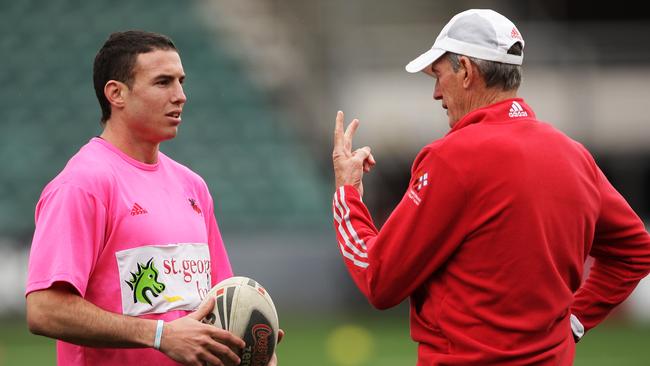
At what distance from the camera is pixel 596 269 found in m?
4.82

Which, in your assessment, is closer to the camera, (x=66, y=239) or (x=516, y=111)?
(x=66, y=239)

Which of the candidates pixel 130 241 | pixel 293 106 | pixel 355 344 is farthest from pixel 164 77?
pixel 293 106

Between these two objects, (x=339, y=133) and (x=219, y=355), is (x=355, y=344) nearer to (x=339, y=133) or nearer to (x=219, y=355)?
(x=339, y=133)

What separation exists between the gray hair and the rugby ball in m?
1.23

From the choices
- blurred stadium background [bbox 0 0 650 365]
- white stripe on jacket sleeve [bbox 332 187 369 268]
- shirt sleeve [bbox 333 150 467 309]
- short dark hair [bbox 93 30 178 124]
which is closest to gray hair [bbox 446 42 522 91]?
shirt sleeve [bbox 333 150 467 309]

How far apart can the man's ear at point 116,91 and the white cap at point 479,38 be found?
4.14 ft

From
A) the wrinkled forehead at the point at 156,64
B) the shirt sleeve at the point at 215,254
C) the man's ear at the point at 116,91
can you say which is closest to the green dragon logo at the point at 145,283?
the shirt sleeve at the point at 215,254

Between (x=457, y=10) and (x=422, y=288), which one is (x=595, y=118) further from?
(x=422, y=288)

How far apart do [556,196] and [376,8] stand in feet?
52.2

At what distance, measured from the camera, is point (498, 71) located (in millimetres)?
4309

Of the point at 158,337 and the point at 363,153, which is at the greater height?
the point at 363,153

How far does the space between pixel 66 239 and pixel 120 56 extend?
2.90ft

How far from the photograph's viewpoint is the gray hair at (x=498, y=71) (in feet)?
14.1

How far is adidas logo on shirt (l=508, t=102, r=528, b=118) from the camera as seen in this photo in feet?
14.0
